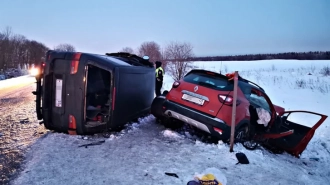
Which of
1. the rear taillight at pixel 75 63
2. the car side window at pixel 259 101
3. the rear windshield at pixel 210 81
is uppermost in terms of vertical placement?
the rear taillight at pixel 75 63

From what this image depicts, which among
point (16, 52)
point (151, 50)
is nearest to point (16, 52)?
point (16, 52)

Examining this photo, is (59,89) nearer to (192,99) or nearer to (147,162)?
(147,162)

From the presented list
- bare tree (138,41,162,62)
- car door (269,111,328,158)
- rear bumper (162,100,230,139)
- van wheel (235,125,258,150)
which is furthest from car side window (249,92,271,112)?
bare tree (138,41,162,62)

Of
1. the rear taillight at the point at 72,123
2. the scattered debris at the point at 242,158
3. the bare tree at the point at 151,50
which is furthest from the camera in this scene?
the bare tree at the point at 151,50

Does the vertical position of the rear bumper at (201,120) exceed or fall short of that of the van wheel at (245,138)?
it exceeds it

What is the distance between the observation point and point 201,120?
4.66m

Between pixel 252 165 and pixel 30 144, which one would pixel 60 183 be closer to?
pixel 30 144

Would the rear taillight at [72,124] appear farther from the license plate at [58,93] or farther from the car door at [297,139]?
the car door at [297,139]

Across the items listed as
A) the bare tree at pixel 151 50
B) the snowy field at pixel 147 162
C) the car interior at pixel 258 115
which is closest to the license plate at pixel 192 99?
the snowy field at pixel 147 162

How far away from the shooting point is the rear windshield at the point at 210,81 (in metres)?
4.73

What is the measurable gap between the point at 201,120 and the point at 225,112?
474 mm

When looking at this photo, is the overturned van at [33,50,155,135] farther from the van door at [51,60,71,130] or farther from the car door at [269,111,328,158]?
the car door at [269,111,328,158]

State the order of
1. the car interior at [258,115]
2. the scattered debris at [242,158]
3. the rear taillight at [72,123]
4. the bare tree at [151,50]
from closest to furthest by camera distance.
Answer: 1. the scattered debris at [242,158]
2. the rear taillight at [72,123]
3. the car interior at [258,115]
4. the bare tree at [151,50]

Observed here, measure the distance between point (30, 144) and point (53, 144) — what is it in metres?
0.43
